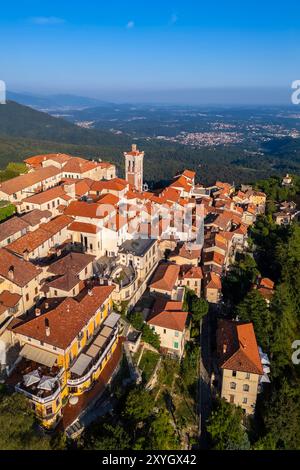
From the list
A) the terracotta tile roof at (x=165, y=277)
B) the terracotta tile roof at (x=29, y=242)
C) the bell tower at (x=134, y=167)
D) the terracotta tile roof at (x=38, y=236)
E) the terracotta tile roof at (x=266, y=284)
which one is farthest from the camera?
the bell tower at (x=134, y=167)

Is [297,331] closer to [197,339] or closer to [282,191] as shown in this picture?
[197,339]

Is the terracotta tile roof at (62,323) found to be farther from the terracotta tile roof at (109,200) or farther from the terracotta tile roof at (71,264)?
the terracotta tile roof at (109,200)

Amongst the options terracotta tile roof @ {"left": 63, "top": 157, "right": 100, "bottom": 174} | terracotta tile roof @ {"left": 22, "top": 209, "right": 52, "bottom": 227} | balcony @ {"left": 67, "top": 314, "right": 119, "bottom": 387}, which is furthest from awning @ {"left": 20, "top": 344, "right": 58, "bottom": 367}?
terracotta tile roof @ {"left": 63, "top": 157, "right": 100, "bottom": 174}

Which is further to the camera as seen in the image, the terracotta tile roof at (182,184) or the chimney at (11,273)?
the terracotta tile roof at (182,184)

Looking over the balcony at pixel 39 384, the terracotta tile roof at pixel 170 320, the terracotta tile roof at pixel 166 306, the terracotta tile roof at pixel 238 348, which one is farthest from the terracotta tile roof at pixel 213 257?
the balcony at pixel 39 384

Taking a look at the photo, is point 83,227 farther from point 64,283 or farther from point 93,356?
point 93,356

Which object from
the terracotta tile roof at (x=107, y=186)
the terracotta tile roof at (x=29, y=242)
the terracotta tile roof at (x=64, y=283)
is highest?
the terracotta tile roof at (x=107, y=186)

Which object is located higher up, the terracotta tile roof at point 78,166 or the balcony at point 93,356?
the terracotta tile roof at point 78,166
